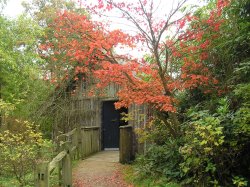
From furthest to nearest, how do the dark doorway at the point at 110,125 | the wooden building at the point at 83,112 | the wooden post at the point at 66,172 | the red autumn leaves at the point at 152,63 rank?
the dark doorway at the point at 110,125
the wooden building at the point at 83,112
the red autumn leaves at the point at 152,63
the wooden post at the point at 66,172

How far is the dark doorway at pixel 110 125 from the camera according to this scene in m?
13.2

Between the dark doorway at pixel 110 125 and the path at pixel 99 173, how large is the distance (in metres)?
2.30

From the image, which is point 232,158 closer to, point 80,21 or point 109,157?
point 80,21

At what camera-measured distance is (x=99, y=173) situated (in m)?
8.38

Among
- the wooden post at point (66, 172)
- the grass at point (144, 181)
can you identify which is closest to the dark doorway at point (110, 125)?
the grass at point (144, 181)

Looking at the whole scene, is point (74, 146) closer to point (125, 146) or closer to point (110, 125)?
point (125, 146)

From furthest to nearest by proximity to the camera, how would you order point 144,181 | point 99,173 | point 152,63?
point 99,173, point 152,63, point 144,181

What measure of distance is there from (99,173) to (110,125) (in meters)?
5.10

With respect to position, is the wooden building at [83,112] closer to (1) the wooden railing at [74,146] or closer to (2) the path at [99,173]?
(1) the wooden railing at [74,146]

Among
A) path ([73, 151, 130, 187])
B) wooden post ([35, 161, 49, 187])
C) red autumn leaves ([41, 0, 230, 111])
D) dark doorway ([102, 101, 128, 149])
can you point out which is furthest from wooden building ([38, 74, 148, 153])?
wooden post ([35, 161, 49, 187])

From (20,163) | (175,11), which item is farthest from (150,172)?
(175,11)

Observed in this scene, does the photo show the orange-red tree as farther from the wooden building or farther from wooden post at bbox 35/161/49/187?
the wooden building

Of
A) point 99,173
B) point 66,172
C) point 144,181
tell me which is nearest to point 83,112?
point 99,173

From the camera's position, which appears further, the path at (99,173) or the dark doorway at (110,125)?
the dark doorway at (110,125)
